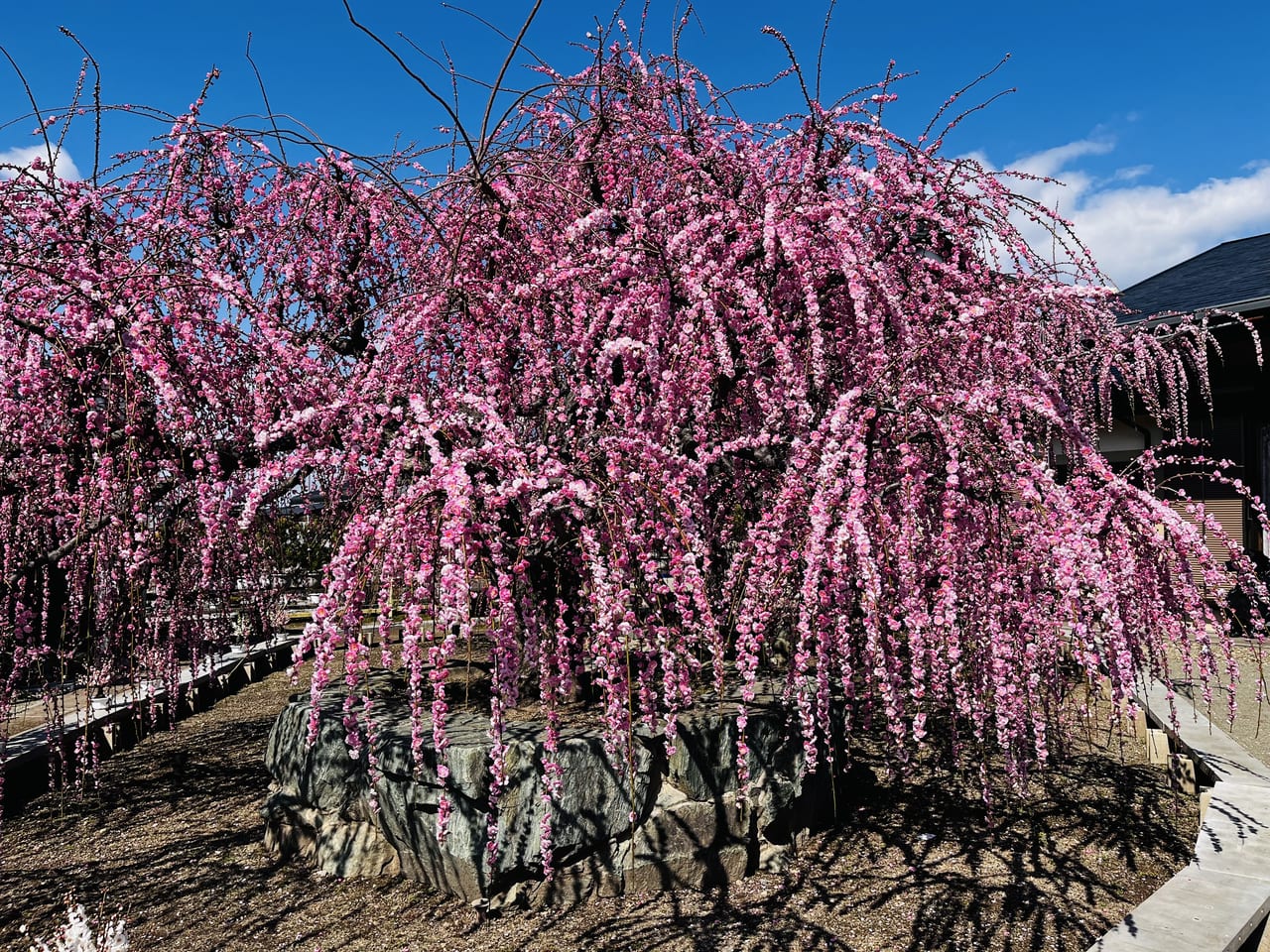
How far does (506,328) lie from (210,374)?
5.37 ft

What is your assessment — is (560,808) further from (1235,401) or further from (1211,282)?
(1211,282)

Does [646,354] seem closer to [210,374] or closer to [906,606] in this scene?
[906,606]

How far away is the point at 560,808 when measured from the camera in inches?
165

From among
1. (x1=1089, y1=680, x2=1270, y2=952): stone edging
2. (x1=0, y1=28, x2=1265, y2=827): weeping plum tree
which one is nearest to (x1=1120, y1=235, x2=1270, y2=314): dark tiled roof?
(x1=1089, y1=680, x2=1270, y2=952): stone edging

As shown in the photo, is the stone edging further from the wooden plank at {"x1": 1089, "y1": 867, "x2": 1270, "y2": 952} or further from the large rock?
the large rock

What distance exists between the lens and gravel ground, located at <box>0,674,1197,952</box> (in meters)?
3.96

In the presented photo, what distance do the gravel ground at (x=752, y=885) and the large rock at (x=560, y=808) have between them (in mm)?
131

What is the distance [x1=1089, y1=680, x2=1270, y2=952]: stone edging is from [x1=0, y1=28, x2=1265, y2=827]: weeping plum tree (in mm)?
873

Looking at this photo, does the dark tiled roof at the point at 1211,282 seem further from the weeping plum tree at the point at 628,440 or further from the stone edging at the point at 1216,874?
the weeping plum tree at the point at 628,440

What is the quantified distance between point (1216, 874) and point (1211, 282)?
39.7 feet

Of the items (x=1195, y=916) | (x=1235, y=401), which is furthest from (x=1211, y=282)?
(x=1195, y=916)

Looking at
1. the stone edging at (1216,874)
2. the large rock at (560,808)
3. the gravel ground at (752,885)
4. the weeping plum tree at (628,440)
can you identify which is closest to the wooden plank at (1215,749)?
the stone edging at (1216,874)

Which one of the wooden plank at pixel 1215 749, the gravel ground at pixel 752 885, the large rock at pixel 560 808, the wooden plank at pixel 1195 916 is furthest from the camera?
the wooden plank at pixel 1215 749

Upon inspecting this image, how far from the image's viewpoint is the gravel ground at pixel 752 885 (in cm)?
396
